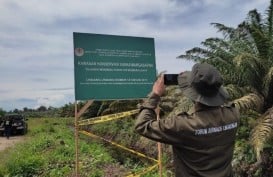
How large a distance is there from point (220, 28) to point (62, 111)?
49580 mm

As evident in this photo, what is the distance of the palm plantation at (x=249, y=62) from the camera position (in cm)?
944

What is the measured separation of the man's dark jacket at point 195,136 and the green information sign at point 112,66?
4083 millimetres

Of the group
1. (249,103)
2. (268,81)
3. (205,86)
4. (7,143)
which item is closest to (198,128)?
(205,86)

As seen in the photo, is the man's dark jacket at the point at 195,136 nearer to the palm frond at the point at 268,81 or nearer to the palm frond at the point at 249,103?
the palm frond at the point at 249,103

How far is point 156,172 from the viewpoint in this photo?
9969mm

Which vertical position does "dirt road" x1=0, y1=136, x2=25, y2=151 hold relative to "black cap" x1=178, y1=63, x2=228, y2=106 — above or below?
below

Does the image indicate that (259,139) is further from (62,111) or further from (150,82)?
(62,111)

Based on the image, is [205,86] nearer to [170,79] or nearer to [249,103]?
[170,79]

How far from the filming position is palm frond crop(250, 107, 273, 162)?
7577 millimetres

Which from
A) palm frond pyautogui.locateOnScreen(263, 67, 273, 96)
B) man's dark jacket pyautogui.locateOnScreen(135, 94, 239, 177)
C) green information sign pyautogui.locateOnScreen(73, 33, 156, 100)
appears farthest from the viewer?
palm frond pyautogui.locateOnScreen(263, 67, 273, 96)

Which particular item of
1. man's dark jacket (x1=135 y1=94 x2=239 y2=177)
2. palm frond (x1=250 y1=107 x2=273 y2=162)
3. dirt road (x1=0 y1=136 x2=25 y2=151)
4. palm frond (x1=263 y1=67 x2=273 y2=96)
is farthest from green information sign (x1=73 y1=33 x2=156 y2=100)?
dirt road (x1=0 y1=136 x2=25 y2=151)

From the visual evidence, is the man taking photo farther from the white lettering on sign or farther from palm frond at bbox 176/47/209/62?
palm frond at bbox 176/47/209/62

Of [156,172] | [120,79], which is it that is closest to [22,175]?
[156,172]

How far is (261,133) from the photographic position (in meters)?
7.98
